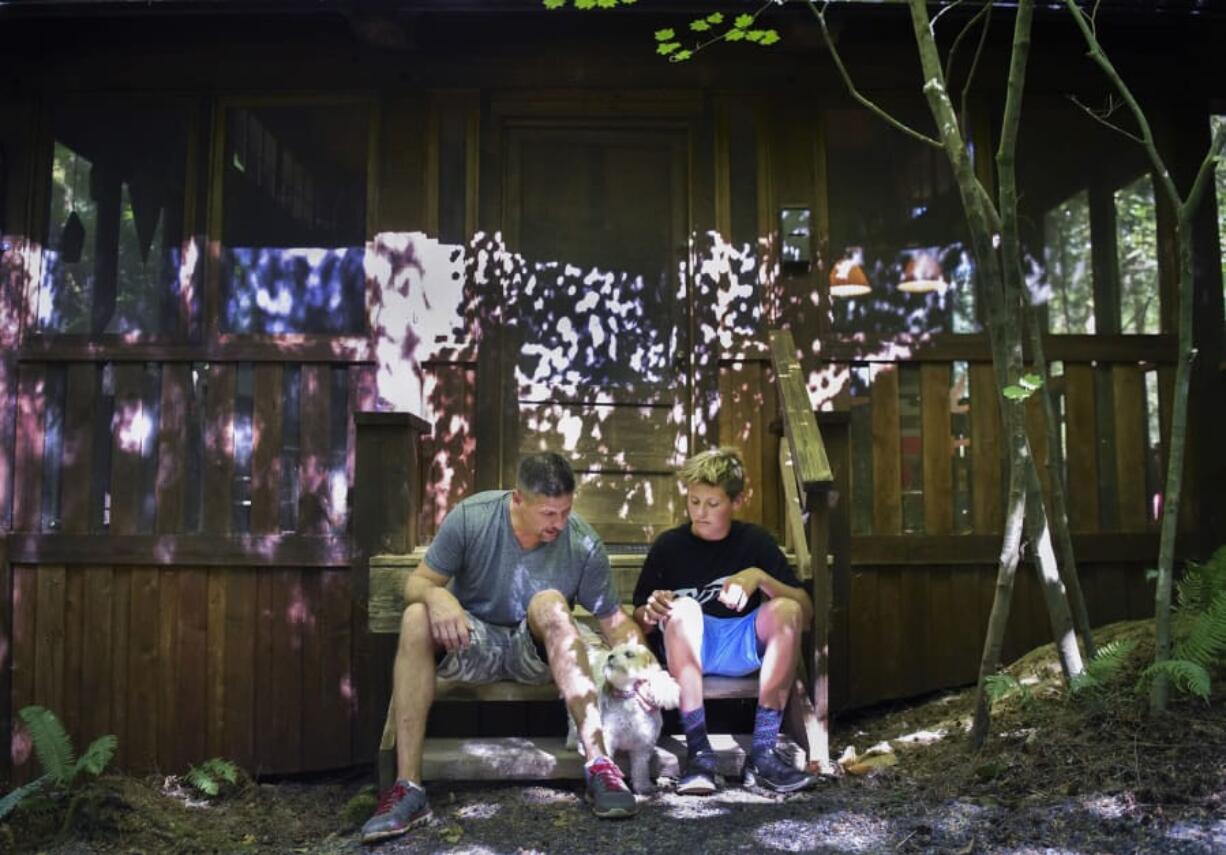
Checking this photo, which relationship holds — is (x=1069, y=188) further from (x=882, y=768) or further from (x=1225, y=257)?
(x=882, y=768)

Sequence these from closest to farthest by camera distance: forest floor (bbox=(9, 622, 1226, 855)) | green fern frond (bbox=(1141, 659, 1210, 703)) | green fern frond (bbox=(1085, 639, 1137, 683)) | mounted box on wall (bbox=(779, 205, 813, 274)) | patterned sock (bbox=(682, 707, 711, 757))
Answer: forest floor (bbox=(9, 622, 1226, 855)), green fern frond (bbox=(1141, 659, 1210, 703)), patterned sock (bbox=(682, 707, 711, 757)), green fern frond (bbox=(1085, 639, 1137, 683)), mounted box on wall (bbox=(779, 205, 813, 274))

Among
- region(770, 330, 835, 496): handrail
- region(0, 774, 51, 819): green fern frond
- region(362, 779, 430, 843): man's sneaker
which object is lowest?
region(0, 774, 51, 819): green fern frond

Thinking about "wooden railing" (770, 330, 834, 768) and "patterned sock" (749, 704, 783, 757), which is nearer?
"patterned sock" (749, 704, 783, 757)

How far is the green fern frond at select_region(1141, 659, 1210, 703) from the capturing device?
328 centimetres

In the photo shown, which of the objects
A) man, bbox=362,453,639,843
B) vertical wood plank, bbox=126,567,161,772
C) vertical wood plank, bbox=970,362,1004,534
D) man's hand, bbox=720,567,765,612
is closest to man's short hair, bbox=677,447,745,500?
man's hand, bbox=720,567,765,612

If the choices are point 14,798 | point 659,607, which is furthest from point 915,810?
point 14,798

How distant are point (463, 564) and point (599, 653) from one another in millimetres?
593

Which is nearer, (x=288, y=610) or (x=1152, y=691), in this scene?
(x=1152, y=691)

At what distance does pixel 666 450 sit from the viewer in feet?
18.0

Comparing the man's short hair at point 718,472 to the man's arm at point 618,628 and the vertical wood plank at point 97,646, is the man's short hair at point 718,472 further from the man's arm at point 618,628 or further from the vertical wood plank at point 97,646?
the vertical wood plank at point 97,646

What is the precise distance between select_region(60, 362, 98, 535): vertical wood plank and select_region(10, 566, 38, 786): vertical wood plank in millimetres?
360

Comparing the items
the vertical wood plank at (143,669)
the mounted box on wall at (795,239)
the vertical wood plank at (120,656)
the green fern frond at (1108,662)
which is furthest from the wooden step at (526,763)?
the mounted box on wall at (795,239)

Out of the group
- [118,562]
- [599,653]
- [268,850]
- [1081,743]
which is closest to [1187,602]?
[1081,743]

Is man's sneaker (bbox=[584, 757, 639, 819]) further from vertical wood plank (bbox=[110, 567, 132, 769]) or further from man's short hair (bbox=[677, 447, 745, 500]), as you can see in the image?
vertical wood plank (bbox=[110, 567, 132, 769])
